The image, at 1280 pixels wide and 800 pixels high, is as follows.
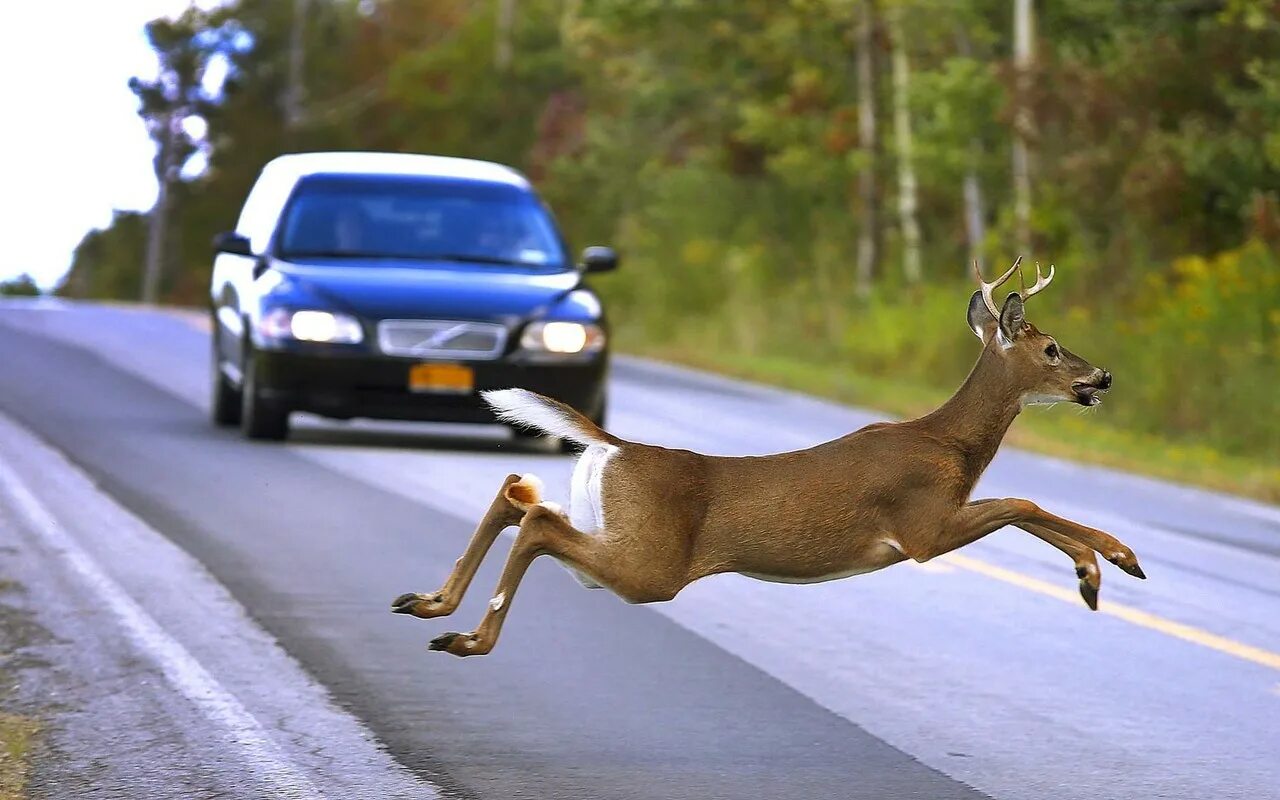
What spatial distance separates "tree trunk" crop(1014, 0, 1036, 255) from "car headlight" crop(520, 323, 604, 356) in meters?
11.7

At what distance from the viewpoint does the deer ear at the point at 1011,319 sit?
21.9 feet

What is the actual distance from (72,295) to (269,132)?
1288cm

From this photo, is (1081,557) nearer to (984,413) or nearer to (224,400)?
(984,413)

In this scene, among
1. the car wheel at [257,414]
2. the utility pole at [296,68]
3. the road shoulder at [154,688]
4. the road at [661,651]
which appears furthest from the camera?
the utility pole at [296,68]

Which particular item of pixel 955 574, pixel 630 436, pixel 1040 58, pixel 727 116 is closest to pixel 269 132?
pixel 727 116

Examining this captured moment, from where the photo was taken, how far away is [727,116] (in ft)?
136

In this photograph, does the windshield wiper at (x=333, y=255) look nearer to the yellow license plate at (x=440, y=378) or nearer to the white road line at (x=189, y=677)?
the yellow license plate at (x=440, y=378)

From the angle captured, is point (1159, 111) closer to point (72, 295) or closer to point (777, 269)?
point (777, 269)

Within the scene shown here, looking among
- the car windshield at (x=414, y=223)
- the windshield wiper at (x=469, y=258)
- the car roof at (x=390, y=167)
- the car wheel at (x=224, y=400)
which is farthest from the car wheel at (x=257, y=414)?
the car roof at (x=390, y=167)

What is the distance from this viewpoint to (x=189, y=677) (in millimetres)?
8680

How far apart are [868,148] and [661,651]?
85.0 ft

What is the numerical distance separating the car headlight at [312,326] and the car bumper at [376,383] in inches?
4.0

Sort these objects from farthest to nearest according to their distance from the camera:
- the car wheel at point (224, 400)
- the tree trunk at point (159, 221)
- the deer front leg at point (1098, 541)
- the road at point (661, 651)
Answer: the tree trunk at point (159, 221)
the car wheel at point (224, 400)
the road at point (661, 651)
the deer front leg at point (1098, 541)

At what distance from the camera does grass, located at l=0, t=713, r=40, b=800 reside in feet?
22.9
